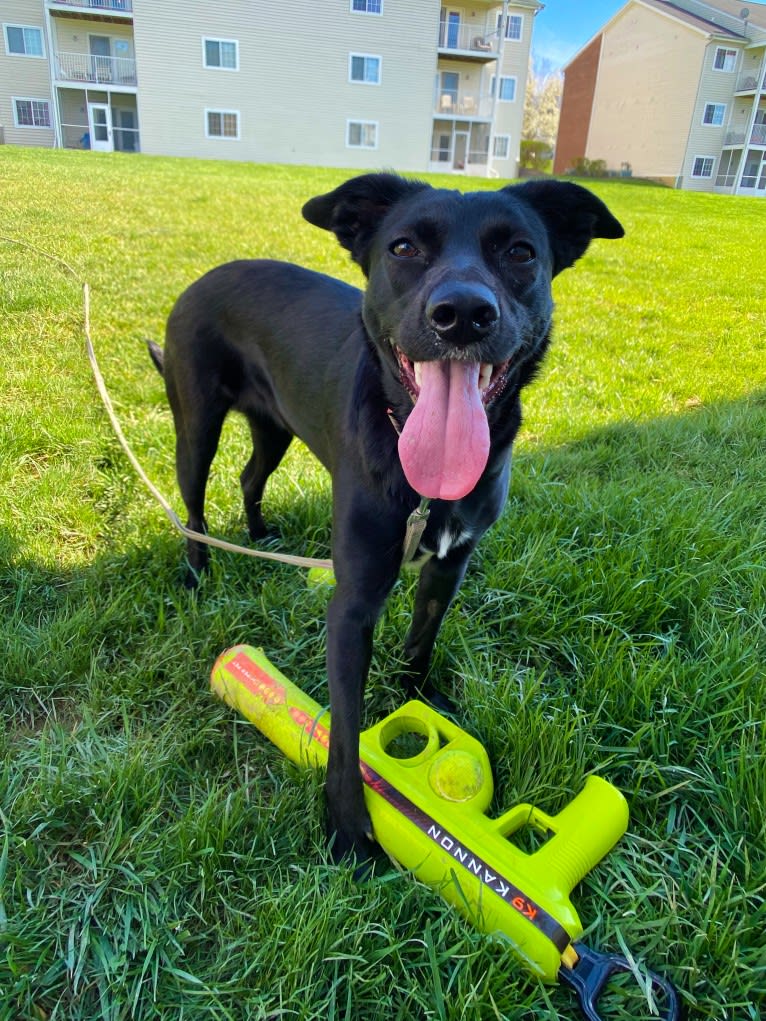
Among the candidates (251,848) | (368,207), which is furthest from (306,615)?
(368,207)

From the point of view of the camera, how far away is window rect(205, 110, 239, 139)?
28219 millimetres

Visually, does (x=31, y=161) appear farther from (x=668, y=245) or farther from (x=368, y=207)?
(x=368, y=207)

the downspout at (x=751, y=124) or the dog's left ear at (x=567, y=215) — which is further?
the downspout at (x=751, y=124)

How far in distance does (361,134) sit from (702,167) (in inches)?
704

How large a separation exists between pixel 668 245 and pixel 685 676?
412 inches

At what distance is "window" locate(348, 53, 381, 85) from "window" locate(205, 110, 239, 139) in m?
5.33

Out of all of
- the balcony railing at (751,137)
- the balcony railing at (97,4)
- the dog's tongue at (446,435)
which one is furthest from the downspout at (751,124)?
the dog's tongue at (446,435)

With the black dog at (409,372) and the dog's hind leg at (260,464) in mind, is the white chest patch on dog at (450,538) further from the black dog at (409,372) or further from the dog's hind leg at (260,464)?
the dog's hind leg at (260,464)

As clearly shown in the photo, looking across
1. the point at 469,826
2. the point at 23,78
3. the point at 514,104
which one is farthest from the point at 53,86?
the point at 469,826

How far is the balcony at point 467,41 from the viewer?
1230 inches

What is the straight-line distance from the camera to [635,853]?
5.16 feet

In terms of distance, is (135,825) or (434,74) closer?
(135,825)

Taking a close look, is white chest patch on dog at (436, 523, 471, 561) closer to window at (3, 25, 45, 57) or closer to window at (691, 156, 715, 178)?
window at (3, 25, 45, 57)

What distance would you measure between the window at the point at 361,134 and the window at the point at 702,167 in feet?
53.9
